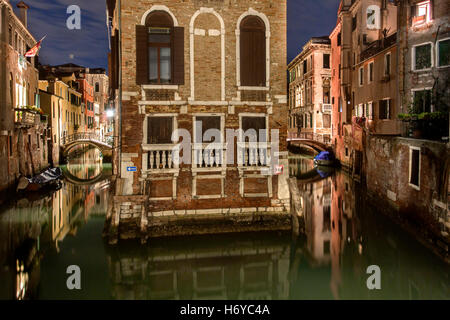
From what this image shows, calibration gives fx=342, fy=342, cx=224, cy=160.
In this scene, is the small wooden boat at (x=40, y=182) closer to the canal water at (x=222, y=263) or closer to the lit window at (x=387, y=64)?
the canal water at (x=222, y=263)

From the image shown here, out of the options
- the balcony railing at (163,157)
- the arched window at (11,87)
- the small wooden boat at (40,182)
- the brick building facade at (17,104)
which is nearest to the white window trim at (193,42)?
the balcony railing at (163,157)

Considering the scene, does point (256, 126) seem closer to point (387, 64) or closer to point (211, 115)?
point (211, 115)

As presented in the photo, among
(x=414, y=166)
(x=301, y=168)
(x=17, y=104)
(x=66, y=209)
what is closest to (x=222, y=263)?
(x=414, y=166)

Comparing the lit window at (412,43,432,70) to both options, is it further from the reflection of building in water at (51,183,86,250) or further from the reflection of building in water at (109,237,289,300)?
the reflection of building in water at (51,183,86,250)

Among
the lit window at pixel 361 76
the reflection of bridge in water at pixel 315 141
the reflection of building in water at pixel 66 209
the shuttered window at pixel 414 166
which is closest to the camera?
the shuttered window at pixel 414 166

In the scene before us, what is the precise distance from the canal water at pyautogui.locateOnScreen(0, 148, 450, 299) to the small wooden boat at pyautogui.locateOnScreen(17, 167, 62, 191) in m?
4.31

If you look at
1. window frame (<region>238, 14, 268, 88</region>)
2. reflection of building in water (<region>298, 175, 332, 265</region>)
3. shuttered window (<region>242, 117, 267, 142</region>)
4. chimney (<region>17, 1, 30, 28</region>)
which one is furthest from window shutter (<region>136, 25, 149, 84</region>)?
chimney (<region>17, 1, 30, 28</region>)

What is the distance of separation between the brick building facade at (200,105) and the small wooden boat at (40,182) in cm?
1072

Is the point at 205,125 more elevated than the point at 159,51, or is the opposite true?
the point at 159,51

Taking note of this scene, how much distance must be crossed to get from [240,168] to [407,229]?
6548mm

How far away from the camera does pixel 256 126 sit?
12.0 meters

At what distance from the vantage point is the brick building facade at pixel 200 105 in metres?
11.2

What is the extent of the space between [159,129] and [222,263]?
480 centimetres
